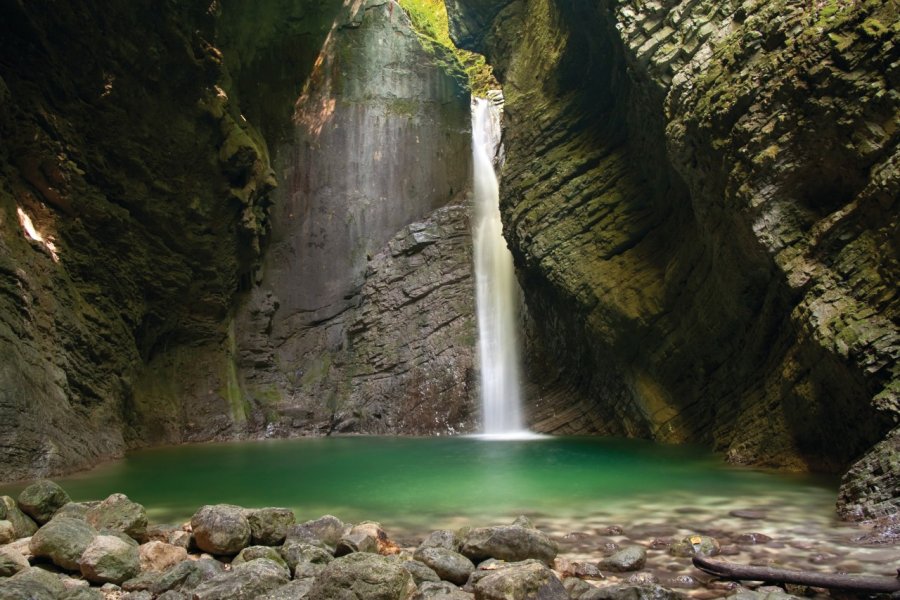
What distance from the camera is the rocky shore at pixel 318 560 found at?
3766 mm

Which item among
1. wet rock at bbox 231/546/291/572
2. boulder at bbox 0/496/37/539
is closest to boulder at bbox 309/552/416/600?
wet rock at bbox 231/546/291/572

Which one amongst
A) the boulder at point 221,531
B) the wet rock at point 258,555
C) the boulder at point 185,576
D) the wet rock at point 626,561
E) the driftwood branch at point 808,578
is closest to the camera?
the driftwood branch at point 808,578

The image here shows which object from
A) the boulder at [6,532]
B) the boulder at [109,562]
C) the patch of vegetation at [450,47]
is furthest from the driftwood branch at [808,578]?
the patch of vegetation at [450,47]

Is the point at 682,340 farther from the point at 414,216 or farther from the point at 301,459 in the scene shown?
the point at 414,216

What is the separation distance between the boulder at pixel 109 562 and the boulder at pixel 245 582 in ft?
2.28

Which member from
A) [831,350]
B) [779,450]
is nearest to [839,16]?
[831,350]

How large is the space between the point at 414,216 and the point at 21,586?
18318 mm

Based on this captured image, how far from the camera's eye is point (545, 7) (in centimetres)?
1655

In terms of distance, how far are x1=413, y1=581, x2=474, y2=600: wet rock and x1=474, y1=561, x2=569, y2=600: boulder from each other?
0.12 meters

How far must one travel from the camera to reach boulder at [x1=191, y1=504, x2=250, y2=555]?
4.82m

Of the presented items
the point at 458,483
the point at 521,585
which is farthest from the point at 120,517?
the point at 458,483

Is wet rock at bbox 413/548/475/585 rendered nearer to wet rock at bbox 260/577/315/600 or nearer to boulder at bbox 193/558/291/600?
wet rock at bbox 260/577/315/600

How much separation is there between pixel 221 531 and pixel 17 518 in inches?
66.8

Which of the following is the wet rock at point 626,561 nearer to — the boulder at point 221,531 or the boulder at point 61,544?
the boulder at point 221,531
